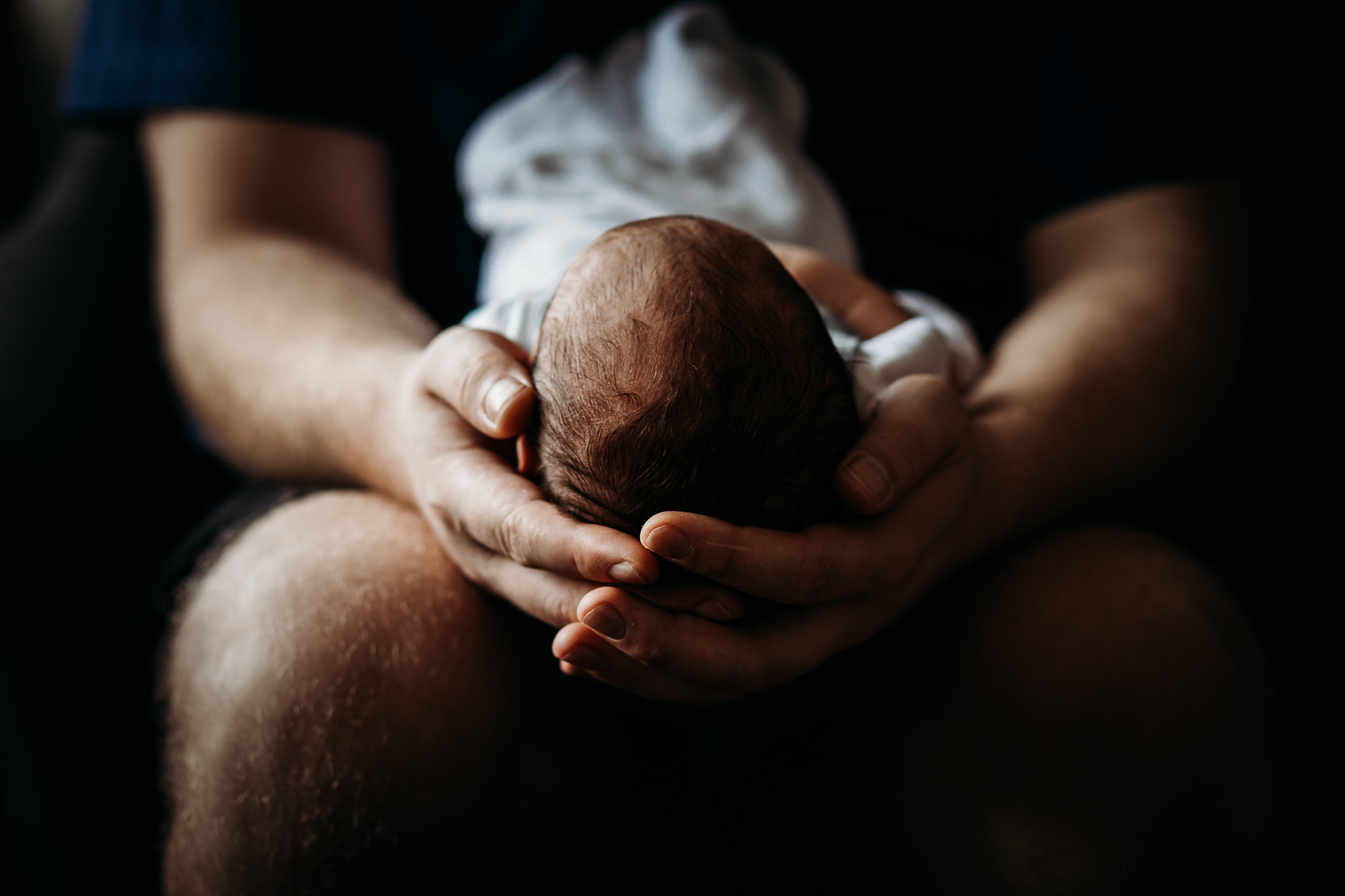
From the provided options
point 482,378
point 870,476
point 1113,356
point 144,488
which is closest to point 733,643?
point 870,476


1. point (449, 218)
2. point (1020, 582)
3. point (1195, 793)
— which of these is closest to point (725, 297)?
point (1020, 582)

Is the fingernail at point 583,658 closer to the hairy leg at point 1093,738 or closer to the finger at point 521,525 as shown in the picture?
the finger at point 521,525

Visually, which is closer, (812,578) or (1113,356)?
(812,578)

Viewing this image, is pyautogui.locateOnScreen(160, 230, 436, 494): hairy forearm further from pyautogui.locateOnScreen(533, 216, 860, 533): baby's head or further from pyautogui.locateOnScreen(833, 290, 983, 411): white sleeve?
pyautogui.locateOnScreen(833, 290, 983, 411): white sleeve

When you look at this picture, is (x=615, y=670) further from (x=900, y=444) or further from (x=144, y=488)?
(x=144, y=488)

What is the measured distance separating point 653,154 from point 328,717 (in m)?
0.68

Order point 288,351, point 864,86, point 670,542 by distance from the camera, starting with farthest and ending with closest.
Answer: point 864,86
point 288,351
point 670,542

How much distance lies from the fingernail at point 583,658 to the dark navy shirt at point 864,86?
2.27ft

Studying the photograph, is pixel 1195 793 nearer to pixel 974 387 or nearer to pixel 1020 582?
pixel 1020 582

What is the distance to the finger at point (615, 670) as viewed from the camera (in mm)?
459

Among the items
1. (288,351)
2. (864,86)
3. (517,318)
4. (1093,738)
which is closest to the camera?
(1093,738)

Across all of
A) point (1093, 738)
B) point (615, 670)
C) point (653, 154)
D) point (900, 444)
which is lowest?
point (1093, 738)

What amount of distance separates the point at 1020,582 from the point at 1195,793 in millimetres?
178

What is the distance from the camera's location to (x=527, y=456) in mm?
570
